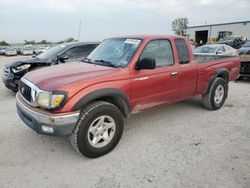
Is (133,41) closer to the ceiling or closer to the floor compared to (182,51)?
closer to the ceiling

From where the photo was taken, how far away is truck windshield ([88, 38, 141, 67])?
3.97m

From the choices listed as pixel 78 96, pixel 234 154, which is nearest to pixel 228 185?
pixel 234 154

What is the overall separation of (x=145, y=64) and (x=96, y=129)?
1.29 metres

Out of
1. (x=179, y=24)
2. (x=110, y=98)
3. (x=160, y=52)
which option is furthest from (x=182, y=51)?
(x=179, y=24)

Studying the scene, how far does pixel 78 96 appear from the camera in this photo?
3188mm

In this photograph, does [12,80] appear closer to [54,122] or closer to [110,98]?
[110,98]

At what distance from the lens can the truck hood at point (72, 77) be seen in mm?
3201

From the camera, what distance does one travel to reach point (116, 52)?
424 centimetres

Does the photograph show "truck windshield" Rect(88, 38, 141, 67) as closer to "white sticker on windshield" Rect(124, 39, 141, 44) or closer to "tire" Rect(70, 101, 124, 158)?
"white sticker on windshield" Rect(124, 39, 141, 44)

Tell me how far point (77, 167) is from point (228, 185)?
197 cm

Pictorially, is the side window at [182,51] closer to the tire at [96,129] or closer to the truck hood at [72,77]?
the truck hood at [72,77]

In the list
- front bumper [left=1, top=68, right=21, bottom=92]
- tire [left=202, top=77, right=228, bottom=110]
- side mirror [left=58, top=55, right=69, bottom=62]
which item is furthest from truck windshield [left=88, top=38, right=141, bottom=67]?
front bumper [left=1, top=68, right=21, bottom=92]

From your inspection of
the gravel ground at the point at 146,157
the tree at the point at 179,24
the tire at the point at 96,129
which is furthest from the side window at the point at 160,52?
the tree at the point at 179,24

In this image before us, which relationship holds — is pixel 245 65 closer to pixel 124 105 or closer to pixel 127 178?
pixel 124 105
